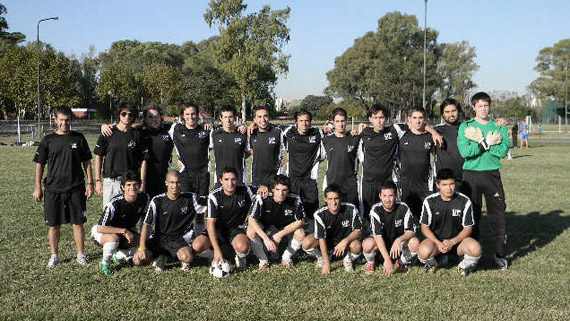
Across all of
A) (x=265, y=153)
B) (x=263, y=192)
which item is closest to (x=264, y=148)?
Answer: (x=265, y=153)

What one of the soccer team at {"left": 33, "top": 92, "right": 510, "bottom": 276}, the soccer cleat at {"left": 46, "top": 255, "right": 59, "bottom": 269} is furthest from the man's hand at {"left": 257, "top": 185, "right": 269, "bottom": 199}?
the soccer cleat at {"left": 46, "top": 255, "right": 59, "bottom": 269}

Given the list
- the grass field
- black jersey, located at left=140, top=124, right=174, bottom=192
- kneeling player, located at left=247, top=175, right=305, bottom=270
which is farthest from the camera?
black jersey, located at left=140, top=124, right=174, bottom=192

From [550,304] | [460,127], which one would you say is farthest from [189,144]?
[550,304]

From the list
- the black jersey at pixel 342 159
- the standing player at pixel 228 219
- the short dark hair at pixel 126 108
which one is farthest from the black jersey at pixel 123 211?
the black jersey at pixel 342 159

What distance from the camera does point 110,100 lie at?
59.9 metres

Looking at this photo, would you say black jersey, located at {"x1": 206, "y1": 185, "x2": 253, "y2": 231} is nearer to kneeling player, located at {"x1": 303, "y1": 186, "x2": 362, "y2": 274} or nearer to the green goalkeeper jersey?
kneeling player, located at {"x1": 303, "y1": 186, "x2": 362, "y2": 274}

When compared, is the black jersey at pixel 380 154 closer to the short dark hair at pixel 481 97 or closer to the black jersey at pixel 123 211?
the short dark hair at pixel 481 97

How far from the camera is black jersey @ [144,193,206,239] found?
613 centimetres

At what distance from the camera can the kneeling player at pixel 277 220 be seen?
20.2 feet

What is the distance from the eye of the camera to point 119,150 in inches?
254

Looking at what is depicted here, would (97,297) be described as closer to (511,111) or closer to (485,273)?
(485,273)

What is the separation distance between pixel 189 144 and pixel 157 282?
2041mm

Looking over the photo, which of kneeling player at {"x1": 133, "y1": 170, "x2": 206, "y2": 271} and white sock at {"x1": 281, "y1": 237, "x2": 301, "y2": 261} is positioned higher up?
kneeling player at {"x1": 133, "y1": 170, "x2": 206, "y2": 271}

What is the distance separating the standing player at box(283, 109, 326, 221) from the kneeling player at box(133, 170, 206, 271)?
1335 millimetres
